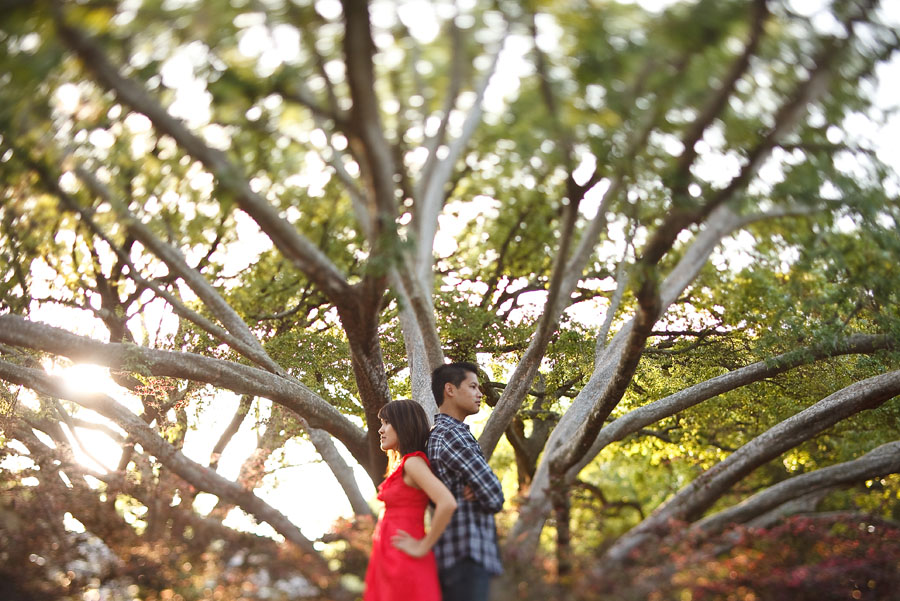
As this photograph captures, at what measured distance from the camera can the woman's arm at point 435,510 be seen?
12.8 ft

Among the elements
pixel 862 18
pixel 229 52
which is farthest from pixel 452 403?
pixel 862 18

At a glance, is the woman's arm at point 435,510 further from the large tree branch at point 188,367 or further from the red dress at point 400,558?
the large tree branch at point 188,367

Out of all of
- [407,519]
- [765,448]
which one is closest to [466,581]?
[407,519]

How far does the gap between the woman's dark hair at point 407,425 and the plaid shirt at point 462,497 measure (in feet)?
0.25

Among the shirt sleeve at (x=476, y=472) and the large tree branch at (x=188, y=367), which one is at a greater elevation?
the large tree branch at (x=188, y=367)

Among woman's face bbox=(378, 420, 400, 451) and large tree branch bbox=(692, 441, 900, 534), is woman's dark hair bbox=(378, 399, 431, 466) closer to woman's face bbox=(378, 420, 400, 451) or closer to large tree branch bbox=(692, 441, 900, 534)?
woman's face bbox=(378, 420, 400, 451)

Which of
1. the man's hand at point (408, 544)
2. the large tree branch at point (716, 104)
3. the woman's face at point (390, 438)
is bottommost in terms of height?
the man's hand at point (408, 544)

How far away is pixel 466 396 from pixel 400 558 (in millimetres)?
1162

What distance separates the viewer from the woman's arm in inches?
154

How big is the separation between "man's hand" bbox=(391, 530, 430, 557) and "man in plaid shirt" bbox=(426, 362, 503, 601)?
0.56 ft

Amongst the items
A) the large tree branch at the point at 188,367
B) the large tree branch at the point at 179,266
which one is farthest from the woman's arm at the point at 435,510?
the large tree branch at the point at 188,367

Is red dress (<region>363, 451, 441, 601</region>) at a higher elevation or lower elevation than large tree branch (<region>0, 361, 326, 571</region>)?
lower

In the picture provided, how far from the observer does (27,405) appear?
443 inches

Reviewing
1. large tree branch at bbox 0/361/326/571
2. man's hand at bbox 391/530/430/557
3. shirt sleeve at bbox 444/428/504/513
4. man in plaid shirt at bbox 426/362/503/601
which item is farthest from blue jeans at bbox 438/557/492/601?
large tree branch at bbox 0/361/326/571
